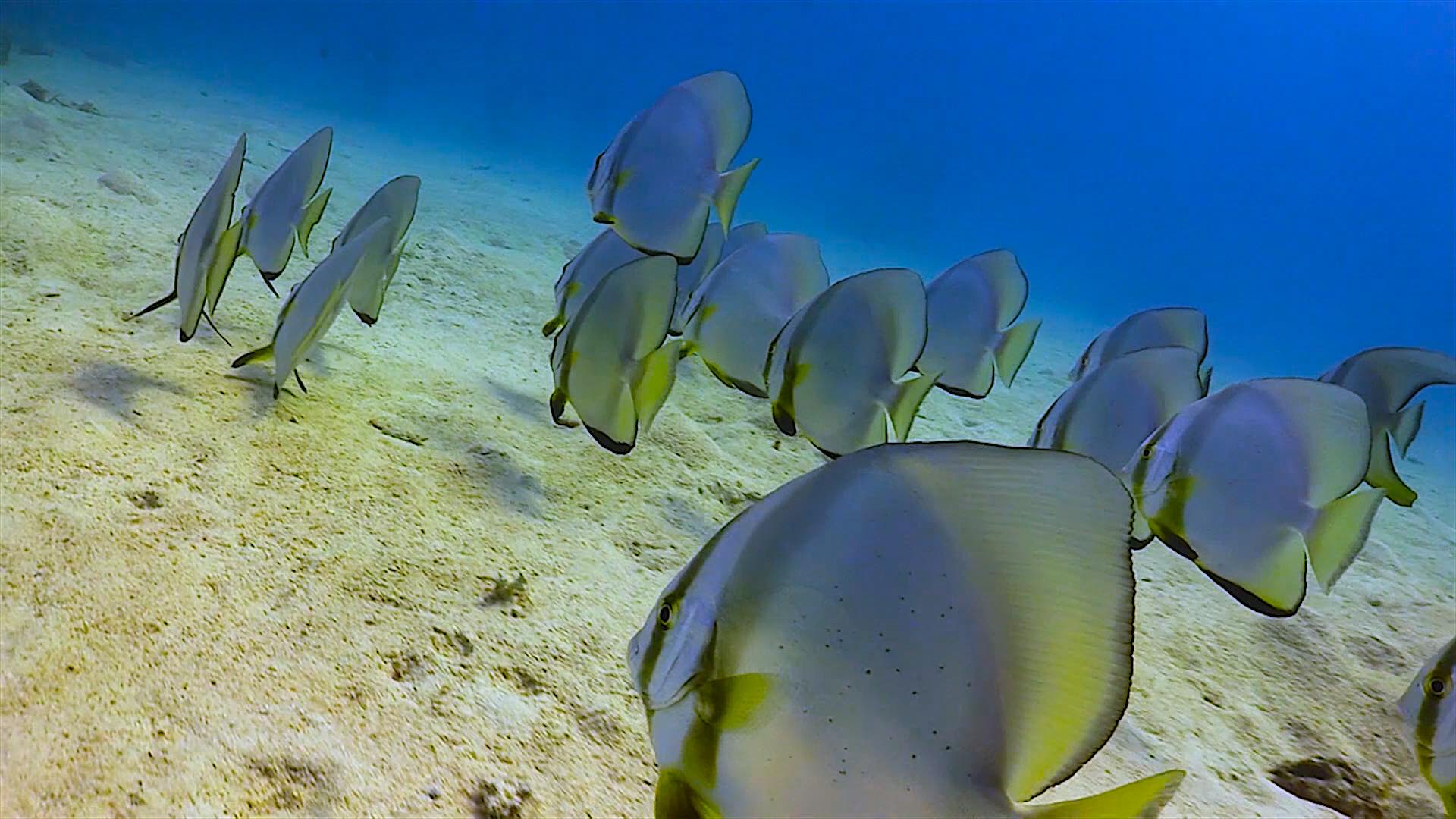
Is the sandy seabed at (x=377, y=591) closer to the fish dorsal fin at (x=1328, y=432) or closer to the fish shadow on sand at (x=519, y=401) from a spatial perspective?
the fish shadow on sand at (x=519, y=401)

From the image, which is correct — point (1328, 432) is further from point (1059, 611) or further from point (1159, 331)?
point (1059, 611)

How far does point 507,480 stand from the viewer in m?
2.67

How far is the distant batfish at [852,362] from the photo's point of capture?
6.91 feet

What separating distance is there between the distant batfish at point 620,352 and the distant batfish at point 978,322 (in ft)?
3.71

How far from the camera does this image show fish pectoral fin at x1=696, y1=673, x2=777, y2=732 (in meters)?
0.72

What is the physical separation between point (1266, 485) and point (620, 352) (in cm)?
167

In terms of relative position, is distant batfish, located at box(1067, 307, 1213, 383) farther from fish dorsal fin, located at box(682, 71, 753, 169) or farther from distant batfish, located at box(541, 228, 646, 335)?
distant batfish, located at box(541, 228, 646, 335)

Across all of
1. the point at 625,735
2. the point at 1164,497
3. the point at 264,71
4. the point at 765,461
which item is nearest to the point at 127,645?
the point at 625,735

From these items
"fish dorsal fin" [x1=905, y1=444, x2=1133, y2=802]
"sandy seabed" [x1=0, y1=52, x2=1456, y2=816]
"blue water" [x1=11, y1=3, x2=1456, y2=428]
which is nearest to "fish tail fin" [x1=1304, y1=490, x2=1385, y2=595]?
"sandy seabed" [x1=0, y1=52, x2=1456, y2=816]

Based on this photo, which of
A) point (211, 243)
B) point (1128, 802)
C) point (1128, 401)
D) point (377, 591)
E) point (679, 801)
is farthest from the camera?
point (211, 243)

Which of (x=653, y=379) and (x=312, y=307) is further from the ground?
(x=653, y=379)

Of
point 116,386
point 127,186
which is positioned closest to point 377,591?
point 116,386

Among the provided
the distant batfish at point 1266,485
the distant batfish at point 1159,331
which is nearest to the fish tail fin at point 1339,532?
the distant batfish at point 1266,485

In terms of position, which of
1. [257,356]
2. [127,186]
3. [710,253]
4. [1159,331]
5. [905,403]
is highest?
[1159,331]
